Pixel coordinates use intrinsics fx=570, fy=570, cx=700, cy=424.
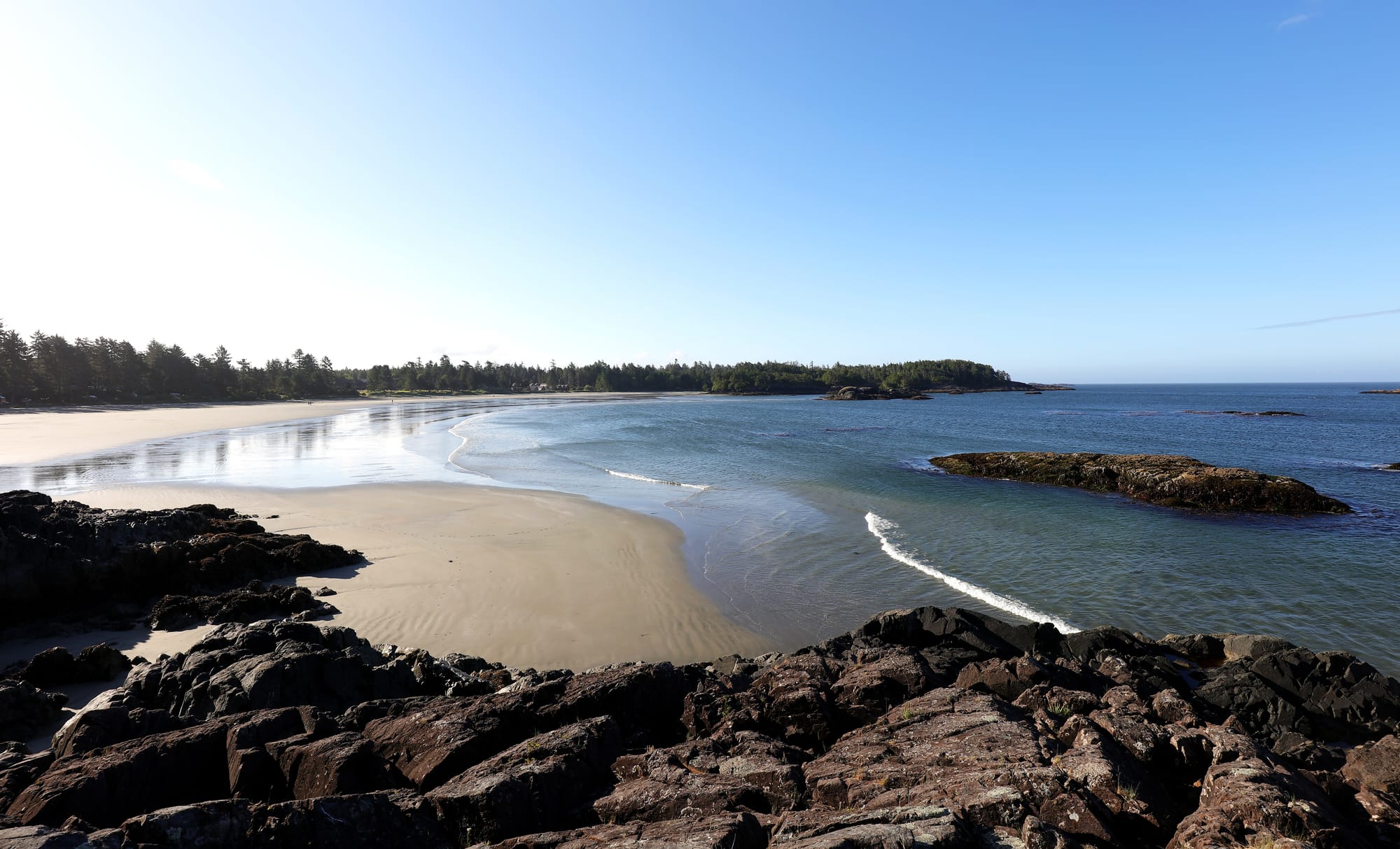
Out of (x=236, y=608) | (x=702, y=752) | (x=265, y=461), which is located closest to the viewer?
(x=702, y=752)

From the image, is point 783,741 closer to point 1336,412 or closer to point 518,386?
point 1336,412

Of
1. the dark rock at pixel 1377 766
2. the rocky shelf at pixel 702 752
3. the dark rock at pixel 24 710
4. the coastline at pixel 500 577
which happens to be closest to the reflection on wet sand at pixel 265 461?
the coastline at pixel 500 577

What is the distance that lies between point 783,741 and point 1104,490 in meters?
31.6

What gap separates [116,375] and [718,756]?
131 metres

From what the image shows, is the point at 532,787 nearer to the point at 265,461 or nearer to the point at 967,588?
the point at 967,588

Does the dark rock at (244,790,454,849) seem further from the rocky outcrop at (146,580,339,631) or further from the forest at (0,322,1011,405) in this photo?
the forest at (0,322,1011,405)

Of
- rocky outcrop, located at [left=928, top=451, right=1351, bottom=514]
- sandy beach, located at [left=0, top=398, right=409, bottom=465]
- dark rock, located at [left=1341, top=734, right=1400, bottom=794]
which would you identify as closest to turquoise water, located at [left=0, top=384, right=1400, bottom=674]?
rocky outcrop, located at [left=928, top=451, right=1351, bottom=514]

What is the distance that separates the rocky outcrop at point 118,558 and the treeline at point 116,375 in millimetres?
103001

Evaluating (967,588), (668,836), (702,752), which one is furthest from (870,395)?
(668,836)

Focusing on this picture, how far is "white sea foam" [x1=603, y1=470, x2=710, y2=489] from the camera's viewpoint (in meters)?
32.7

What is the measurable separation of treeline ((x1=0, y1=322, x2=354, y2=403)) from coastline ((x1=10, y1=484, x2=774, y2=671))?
9217 cm

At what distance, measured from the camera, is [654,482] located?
112 ft

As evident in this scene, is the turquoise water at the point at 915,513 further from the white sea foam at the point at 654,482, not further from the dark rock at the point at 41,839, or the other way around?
the dark rock at the point at 41,839

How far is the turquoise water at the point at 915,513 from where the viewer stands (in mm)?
15773
